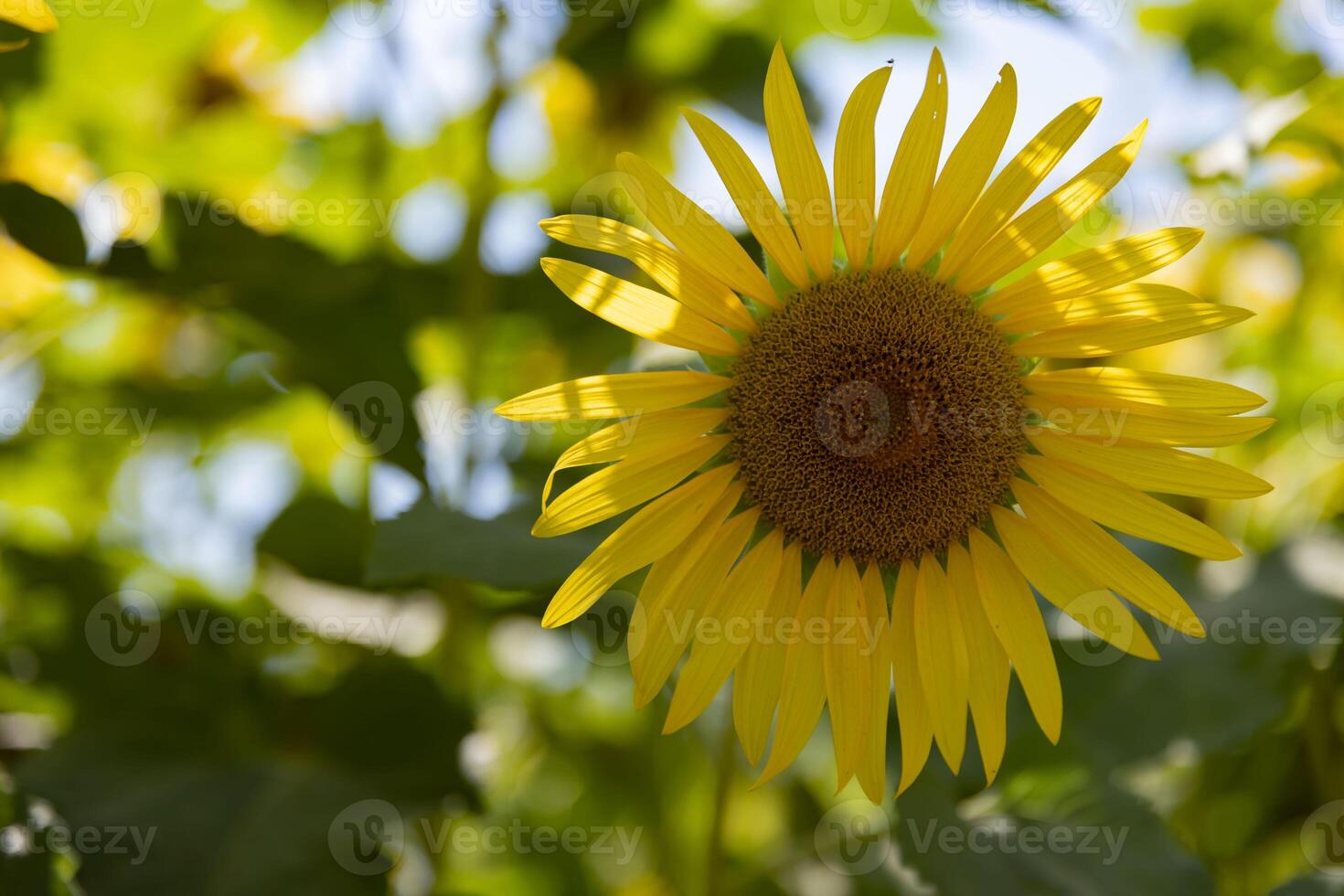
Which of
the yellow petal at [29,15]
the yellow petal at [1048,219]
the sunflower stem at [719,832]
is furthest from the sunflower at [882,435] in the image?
the yellow petal at [29,15]

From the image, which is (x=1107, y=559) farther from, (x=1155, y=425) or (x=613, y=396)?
(x=613, y=396)

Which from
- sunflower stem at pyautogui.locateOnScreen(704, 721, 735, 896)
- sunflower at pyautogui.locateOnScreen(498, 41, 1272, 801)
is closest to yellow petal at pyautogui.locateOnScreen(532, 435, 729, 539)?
sunflower at pyautogui.locateOnScreen(498, 41, 1272, 801)

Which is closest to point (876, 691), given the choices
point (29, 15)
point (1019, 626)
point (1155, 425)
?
point (1019, 626)

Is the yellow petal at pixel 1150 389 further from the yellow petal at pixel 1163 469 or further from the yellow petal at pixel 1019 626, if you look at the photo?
the yellow petal at pixel 1019 626

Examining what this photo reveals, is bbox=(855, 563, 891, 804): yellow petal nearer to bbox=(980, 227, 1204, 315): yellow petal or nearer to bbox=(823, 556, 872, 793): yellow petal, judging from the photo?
bbox=(823, 556, 872, 793): yellow petal

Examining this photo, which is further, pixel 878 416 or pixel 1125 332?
pixel 878 416

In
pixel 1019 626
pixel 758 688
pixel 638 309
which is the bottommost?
pixel 758 688
